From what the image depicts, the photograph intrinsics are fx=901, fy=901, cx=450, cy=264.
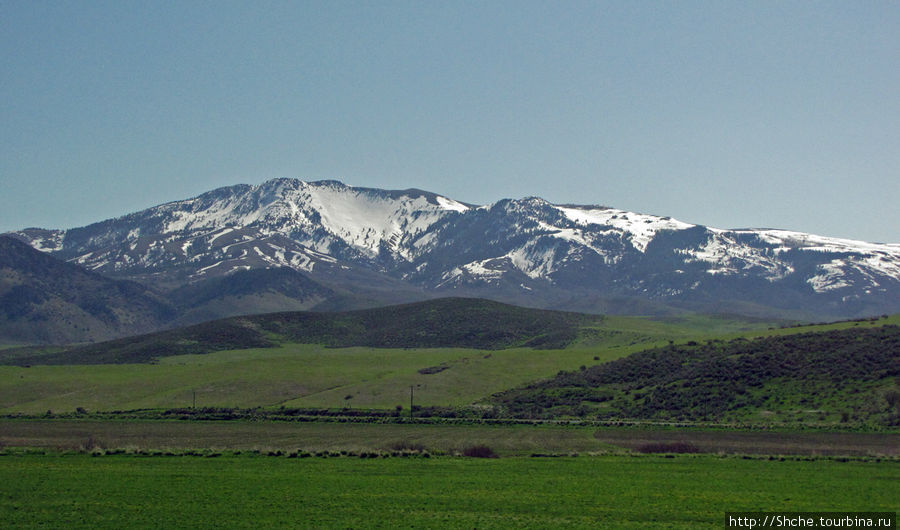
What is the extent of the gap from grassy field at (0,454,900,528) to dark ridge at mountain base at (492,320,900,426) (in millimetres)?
31002

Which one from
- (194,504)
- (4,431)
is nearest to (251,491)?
(194,504)

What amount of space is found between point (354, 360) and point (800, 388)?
290ft

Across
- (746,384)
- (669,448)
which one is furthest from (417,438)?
(746,384)

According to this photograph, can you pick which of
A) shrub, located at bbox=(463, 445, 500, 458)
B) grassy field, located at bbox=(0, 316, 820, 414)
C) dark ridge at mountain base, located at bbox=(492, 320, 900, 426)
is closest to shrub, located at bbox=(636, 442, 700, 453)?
shrub, located at bbox=(463, 445, 500, 458)

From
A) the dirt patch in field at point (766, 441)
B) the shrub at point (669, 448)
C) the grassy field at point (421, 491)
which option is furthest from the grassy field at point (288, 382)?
the grassy field at point (421, 491)

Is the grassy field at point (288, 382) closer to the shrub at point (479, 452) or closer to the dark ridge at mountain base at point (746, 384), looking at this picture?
the dark ridge at mountain base at point (746, 384)

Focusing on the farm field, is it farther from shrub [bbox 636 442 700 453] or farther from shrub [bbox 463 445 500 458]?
shrub [bbox 463 445 500 458]

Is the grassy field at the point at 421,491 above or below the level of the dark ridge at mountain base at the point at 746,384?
below

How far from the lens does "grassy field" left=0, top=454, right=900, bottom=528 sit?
129ft

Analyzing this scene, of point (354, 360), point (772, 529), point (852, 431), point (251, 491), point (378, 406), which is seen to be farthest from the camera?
point (354, 360)

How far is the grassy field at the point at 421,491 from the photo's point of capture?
39.3 metres

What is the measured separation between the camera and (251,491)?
4628 centimetres

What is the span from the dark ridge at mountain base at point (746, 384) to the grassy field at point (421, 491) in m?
31.0

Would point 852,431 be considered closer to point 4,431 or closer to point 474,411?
point 474,411
